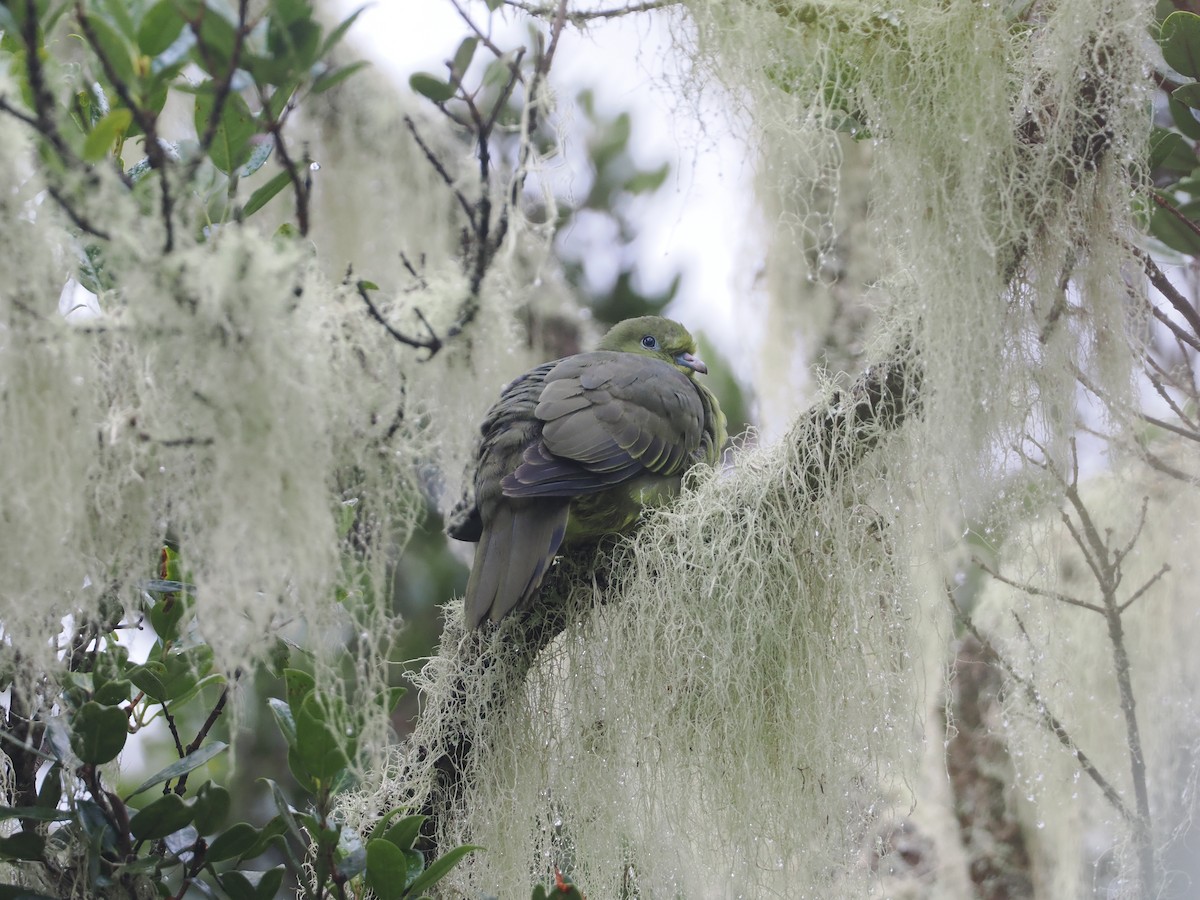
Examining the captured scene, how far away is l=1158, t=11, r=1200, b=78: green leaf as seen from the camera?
1.97 metres

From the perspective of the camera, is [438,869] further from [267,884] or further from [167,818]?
[167,818]

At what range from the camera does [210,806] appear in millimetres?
1632

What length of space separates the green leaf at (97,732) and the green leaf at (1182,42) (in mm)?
2017

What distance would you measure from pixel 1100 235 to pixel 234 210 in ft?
4.40

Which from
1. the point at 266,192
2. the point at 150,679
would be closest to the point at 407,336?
the point at 266,192

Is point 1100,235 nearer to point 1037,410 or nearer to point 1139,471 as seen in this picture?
point 1037,410

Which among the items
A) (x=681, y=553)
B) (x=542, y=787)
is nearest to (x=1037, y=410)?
(x=681, y=553)

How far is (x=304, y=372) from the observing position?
50.9 inches

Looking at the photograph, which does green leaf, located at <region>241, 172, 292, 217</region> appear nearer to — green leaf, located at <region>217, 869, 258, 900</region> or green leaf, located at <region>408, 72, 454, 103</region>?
green leaf, located at <region>408, 72, 454, 103</region>

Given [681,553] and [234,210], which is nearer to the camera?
[234,210]

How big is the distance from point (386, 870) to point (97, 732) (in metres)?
0.45

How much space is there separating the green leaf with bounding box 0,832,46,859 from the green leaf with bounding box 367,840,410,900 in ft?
1.48

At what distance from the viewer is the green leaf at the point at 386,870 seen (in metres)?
1.63

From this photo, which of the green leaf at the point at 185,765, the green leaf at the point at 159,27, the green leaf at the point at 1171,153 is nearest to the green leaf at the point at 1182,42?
the green leaf at the point at 1171,153
